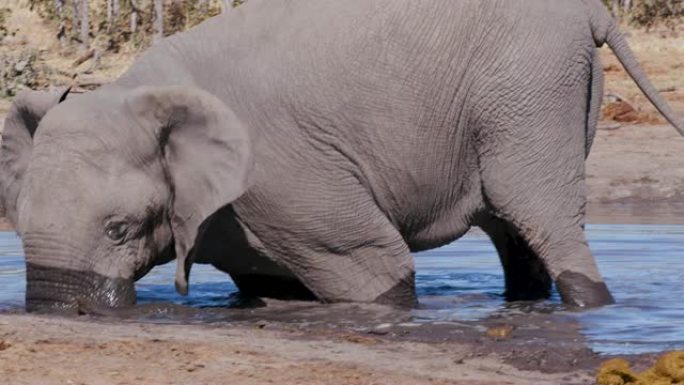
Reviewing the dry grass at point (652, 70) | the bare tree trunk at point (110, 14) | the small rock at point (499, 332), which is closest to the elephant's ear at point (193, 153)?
the small rock at point (499, 332)

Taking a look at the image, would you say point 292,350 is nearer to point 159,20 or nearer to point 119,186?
point 119,186

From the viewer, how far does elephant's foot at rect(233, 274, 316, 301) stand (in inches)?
320

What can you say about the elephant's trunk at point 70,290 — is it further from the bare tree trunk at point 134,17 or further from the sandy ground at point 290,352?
the bare tree trunk at point 134,17

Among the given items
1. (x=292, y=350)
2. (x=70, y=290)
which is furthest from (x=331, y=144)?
(x=292, y=350)

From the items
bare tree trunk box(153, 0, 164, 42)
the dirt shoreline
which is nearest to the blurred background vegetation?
bare tree trunk box(153, 0, 164, 42)

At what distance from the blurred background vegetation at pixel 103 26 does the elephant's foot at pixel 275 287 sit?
14960 mm

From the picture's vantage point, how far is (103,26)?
31797mm

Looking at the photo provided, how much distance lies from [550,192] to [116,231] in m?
2.02

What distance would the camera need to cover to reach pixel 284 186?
7.42m

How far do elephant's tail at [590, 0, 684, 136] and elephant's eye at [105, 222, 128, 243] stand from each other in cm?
246

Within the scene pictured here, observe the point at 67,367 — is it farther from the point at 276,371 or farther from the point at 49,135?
the point at 49,135

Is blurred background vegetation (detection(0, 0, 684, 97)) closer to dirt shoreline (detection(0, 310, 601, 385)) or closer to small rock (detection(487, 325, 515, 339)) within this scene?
small rock (detection(487, 325, 515, 339))

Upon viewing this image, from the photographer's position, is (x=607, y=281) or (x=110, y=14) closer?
(x=607, y=281)

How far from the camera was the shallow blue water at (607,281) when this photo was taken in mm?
7398
